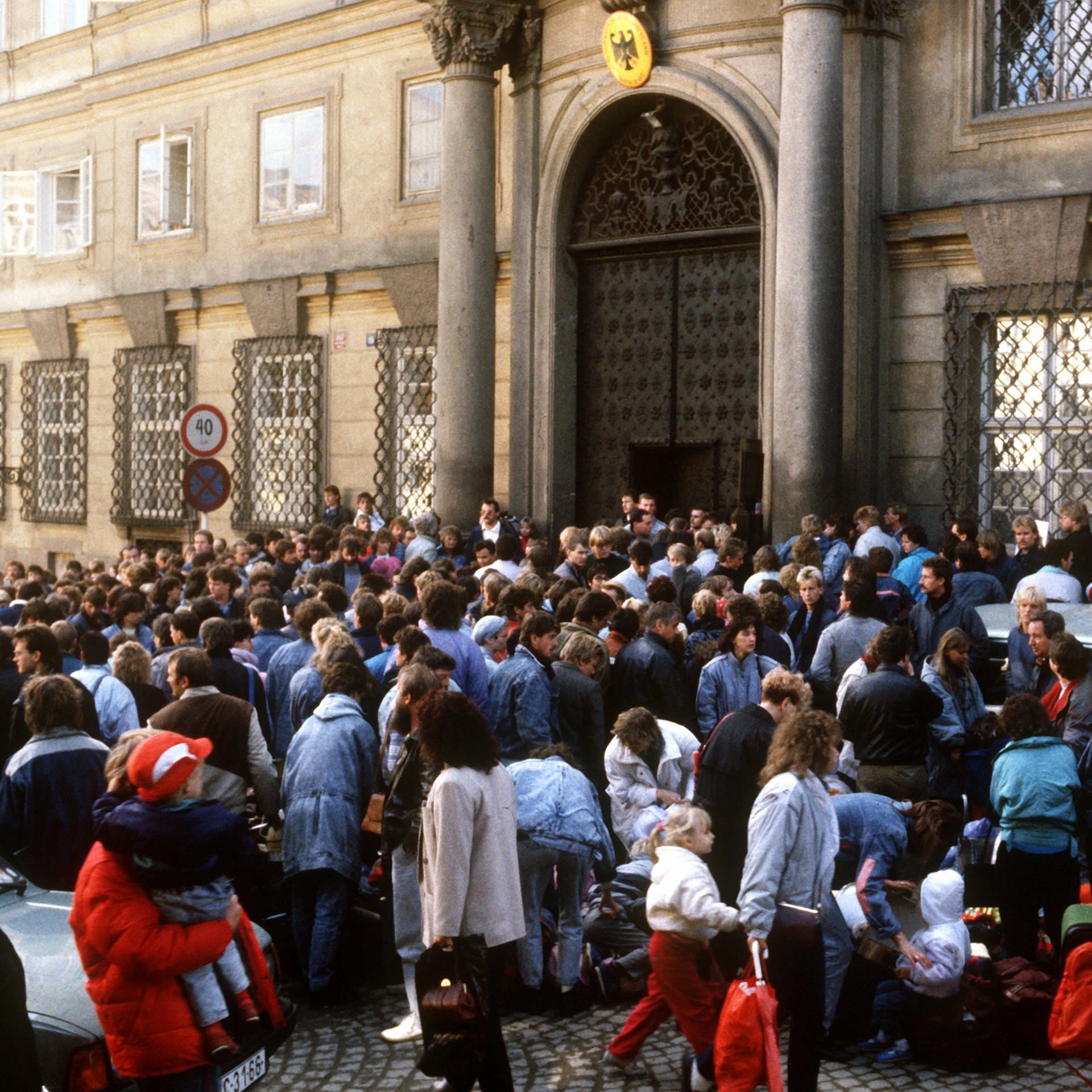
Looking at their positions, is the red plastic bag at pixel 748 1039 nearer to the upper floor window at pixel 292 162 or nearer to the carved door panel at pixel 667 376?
the carved door panel at pixel 667 376

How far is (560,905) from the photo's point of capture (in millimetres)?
7492

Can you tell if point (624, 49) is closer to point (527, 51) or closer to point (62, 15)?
point (527, 51)

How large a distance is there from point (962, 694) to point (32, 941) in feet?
17.1

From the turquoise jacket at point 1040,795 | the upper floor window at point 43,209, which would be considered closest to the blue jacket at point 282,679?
the turquoise jacket at point 1040,795

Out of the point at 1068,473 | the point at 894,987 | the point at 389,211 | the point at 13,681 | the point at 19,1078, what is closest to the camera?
the point at 19,1078

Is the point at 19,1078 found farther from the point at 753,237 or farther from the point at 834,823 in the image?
the point at 753,237

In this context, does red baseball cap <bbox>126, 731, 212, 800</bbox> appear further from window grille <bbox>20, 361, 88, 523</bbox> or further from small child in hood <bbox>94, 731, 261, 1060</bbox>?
window grille <bbox>20, 361, 88, 523</bbox>

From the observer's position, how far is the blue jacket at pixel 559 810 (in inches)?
284

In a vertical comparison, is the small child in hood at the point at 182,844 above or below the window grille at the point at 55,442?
below

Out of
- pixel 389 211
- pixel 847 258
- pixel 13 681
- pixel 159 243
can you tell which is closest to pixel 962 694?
pixel 13 681

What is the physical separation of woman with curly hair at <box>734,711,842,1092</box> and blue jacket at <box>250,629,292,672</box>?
437 centimetres

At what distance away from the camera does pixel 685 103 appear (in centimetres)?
1662

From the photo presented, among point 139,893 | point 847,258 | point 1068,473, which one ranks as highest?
point 847,258

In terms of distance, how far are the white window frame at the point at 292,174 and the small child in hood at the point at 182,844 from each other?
16.9 m
